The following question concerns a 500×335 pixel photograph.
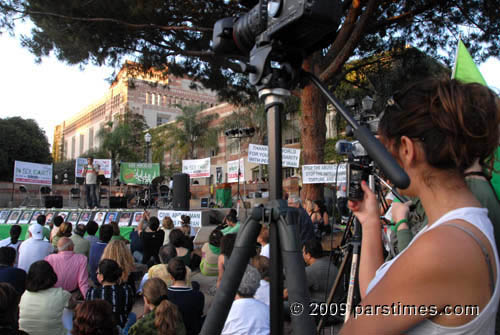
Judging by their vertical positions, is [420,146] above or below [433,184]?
above

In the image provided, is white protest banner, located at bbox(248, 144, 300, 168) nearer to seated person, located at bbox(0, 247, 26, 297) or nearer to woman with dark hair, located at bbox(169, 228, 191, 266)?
woman with dark hair, located at bbox(169, 228, 191, 266)

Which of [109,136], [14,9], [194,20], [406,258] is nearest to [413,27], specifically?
[194,20]

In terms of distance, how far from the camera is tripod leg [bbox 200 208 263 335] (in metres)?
1.04

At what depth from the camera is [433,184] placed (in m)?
0.96

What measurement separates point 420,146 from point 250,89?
11311 millimetres

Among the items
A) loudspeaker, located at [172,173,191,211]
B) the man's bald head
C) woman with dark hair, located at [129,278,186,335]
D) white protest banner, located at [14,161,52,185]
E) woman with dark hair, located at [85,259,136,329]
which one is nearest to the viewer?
woman with dark hair, located at [129,278,186,335]

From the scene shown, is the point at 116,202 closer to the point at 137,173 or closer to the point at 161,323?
the point at 137,173

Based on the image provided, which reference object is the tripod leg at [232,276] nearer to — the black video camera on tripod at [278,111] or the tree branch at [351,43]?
the black video camera on tripod at [278,111]

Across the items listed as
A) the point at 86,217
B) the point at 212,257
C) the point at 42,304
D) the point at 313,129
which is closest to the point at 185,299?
the point at 42,304

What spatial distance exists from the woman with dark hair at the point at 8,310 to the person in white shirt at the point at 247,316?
4.71 ft

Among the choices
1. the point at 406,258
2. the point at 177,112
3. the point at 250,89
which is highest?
the point at 177,112

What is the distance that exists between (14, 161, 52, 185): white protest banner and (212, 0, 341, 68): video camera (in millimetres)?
13378

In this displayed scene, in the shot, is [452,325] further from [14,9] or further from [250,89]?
[250,89]

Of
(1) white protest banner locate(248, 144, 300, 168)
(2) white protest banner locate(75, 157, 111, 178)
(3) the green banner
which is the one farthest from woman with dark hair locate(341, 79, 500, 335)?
(3) the green banner
